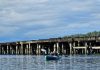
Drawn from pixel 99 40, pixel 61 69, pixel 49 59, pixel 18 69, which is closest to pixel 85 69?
pixel 61 69

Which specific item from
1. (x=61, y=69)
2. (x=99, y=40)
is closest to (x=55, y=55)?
(x=61, y=69)

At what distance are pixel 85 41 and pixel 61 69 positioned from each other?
114670 mm

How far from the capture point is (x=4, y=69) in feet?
275

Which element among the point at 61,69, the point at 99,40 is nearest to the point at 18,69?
the point at 61,69

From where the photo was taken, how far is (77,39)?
199 meters

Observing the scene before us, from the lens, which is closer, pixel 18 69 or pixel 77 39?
pixel 18 69

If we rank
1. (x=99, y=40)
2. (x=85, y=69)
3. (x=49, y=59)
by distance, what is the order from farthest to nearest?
(x=99, y=40) < (x=49, y=59) < (x=85, y=69)

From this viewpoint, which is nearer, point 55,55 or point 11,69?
point 11,69

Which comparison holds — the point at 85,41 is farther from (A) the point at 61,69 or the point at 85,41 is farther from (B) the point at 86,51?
(A) the point at 61,69

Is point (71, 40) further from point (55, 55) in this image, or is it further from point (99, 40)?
point (55, 55)

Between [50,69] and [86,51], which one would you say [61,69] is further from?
[86,51]

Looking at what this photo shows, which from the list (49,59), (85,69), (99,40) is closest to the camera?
(85,69)

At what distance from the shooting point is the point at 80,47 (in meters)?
196

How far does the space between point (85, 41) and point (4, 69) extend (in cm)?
11610
